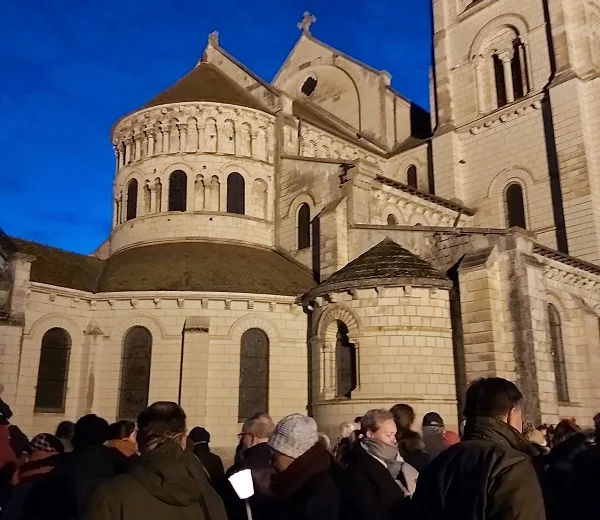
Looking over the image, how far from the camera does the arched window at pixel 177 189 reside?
84.2 feet

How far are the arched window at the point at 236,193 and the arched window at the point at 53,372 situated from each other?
880cm

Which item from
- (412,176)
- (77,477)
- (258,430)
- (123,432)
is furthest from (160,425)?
(412,176)

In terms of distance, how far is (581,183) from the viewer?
24.9m

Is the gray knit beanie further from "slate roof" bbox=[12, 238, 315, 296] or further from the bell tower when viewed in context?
the bell tower

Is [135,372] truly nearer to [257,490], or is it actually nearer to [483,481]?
[257,490]

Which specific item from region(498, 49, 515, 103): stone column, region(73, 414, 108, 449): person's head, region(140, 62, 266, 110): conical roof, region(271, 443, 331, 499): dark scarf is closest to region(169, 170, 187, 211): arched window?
region(140, 62, 266, 110): conical roof

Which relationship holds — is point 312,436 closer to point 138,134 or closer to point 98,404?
point 98,404

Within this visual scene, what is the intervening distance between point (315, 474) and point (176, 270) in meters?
18.3

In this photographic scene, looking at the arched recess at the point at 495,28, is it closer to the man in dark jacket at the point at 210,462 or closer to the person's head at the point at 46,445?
the man in dark jacket at the point at 210,462

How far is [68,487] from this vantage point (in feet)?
14.2

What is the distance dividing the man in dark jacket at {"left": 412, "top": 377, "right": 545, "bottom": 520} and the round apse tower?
2216 cm

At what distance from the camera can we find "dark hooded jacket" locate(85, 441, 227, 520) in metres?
3.11

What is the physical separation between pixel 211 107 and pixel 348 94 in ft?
38.5

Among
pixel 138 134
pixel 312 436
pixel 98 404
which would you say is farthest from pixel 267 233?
pixel 312 436
